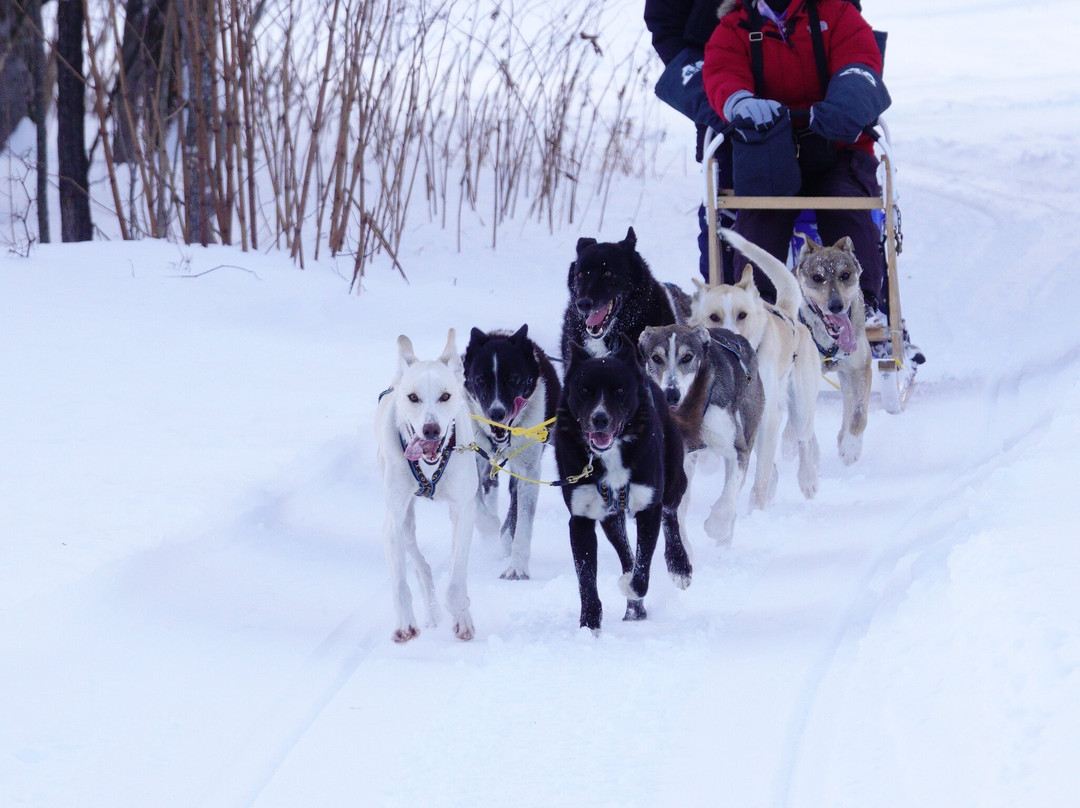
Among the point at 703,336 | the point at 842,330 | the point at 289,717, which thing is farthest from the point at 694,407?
the point at 289,717

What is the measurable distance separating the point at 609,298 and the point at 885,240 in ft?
5.07

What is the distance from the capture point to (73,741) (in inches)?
88.4

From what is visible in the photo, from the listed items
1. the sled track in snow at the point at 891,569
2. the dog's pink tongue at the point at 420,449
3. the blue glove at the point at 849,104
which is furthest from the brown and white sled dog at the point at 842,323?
the dog's pink tongue at the point at 420,449

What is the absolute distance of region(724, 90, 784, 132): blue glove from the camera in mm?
4574

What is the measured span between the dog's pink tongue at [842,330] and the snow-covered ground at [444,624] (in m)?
0.39

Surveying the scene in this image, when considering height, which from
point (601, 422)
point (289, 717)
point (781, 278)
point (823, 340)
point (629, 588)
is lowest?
point (289, 717)

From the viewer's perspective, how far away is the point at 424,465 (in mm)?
2814

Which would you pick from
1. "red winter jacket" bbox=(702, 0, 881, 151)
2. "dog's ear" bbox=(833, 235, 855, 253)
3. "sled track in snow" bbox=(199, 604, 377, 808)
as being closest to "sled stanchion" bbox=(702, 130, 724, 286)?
"red winter jacket" bbox=(702, 0, 881, 151)

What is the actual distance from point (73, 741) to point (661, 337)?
1.94 meters

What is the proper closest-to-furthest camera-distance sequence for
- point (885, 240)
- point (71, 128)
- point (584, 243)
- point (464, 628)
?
point (464, 628) < point (584, 243) < point (885, 240) < point (71, 128)

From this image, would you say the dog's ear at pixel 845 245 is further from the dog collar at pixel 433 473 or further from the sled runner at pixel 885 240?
Answer: the dog collar at pixel 433 473

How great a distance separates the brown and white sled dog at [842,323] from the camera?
4359mm

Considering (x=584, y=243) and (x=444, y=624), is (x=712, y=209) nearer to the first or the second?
(x=584, y=243)

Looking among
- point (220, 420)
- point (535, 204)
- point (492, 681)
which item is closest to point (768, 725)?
point (492, 681)
